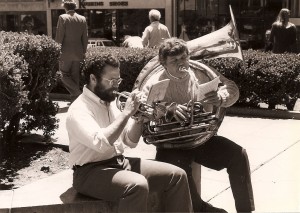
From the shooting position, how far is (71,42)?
9367mm

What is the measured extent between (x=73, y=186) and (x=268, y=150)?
3296mm

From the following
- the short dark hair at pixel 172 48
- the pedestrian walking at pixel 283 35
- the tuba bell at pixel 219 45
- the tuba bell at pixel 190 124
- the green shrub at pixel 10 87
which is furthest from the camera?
the pedestrian walking at pixel 283 35

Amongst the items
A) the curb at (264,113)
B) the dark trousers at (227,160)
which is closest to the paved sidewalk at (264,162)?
the curb at (264,113)

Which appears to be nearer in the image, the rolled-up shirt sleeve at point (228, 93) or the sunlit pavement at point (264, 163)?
the rolled-up shirt sleeve at point (228, 93)

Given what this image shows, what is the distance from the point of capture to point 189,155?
4.08 meters

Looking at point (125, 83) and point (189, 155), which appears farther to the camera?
point (125, 83)

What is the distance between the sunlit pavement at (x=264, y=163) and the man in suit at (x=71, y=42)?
4.84ft

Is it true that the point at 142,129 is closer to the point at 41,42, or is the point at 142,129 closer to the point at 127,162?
the point at 127,162

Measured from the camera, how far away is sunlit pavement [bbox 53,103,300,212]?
4848mm

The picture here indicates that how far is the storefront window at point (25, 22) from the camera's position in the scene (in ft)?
75.2

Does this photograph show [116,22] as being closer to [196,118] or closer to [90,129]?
[196,118]

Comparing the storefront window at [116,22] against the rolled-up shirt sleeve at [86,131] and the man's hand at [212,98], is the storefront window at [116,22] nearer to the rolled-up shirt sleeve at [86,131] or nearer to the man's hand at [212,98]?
the man's hand at [212,98]

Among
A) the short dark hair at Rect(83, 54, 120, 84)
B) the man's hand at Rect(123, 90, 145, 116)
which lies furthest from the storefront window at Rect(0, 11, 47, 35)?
the man's hand at Rect(123, 90, 145, 116)

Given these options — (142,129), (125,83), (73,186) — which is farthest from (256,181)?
(125,83)
